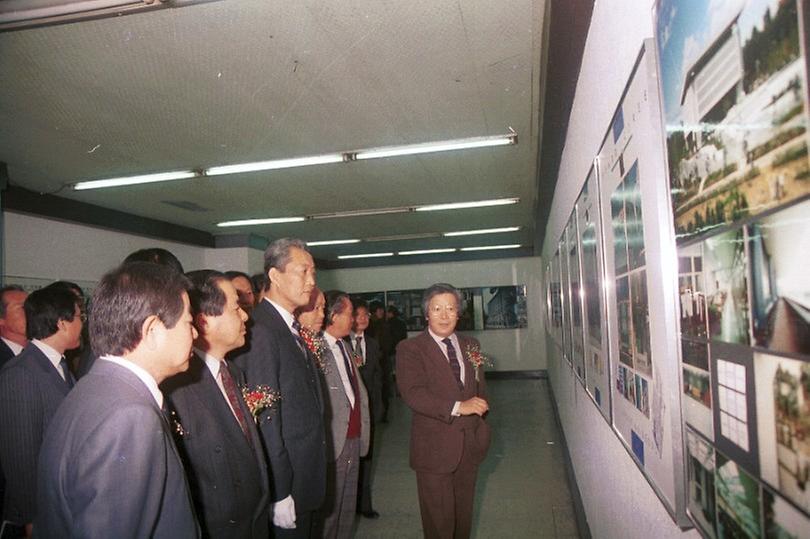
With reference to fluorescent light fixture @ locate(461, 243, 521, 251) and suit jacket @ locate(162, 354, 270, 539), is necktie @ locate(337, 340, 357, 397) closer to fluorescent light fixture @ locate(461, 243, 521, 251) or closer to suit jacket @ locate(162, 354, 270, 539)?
suit jacket @ locate(162, 354, 270, 539)

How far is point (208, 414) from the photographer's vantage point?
185 centimetres

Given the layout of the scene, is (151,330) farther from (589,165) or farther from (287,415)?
(589,165)

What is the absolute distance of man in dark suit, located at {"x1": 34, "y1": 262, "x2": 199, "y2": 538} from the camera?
4.03ft

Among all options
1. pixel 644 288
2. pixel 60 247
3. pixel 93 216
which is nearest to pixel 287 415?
pixel 644 288

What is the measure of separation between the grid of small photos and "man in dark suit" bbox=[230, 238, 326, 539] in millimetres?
1807

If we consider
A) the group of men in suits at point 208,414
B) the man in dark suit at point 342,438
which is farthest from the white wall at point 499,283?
the man in dark suit at point 342,438

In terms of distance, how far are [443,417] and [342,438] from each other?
69 cm

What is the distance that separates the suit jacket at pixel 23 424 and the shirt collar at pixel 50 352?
0.37 ft

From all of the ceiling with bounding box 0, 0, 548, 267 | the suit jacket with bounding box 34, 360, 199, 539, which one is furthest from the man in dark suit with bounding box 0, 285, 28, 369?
the suit jacket with bounding box 34, 360, 199, 539

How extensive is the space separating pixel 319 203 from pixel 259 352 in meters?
5.08

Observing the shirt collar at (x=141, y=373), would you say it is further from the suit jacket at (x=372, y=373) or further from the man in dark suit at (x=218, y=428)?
the suit jacket at (x=372, y=373)

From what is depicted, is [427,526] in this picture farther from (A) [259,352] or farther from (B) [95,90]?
(B) [95,90]

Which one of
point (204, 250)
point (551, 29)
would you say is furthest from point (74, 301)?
point (204, 250)

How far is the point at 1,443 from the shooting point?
7.64 feet
